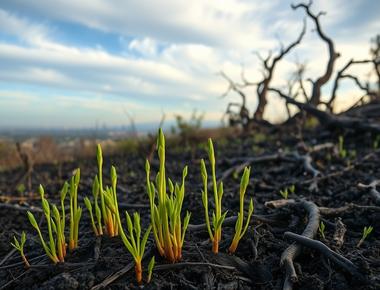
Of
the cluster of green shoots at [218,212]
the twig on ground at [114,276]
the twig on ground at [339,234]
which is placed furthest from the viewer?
the twig on ground at [339,234]

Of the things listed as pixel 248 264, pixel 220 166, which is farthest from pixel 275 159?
pixel 248 264

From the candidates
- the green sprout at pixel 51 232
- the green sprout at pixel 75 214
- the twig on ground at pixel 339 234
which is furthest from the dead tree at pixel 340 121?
the green sprout at pixel 51 232

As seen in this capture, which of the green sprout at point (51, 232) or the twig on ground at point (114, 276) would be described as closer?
the twig on ground at point (114, 276)

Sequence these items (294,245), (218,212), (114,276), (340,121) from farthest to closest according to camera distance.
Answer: (340,121), (294,245), (218,212), (114,276)

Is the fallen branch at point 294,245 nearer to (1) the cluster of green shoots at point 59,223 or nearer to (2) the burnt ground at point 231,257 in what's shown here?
(2) the burnt ground at point 231,257

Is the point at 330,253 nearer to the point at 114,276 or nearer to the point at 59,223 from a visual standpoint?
the point at 114,276

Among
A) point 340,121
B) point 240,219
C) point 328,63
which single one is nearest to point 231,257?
point 240,219

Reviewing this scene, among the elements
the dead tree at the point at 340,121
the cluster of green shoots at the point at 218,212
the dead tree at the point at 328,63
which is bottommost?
the cluster of green shoots at the point at 218,212

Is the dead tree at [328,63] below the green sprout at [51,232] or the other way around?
the other way around

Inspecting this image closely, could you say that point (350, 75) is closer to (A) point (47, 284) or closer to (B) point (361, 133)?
(B) point (361, 133)

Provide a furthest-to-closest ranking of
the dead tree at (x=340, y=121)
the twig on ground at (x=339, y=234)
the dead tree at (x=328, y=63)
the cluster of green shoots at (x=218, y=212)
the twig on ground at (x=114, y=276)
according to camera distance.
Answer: the dead tree at (x=328, y=63) → the dead tree at (x=340, y=121) → the twig on ground at (x=339, y=234) → the cluster of green shoots at (x=218, y=212) → the twig on ground at (x=114, y=276)

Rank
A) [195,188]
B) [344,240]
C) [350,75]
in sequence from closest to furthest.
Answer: [344,240], [195,188], [350,75]
